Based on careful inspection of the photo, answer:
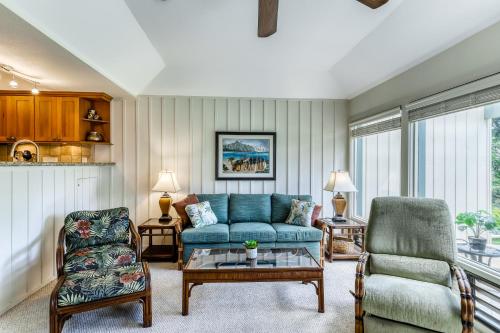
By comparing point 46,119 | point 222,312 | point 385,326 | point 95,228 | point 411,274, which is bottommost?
point 222,312

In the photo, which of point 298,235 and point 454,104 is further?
point 298,235

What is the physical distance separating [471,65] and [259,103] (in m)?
2.87

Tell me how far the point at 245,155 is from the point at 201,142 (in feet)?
2.57

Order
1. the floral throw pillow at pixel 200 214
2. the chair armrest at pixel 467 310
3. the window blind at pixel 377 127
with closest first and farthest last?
the chair armrest at pixel 467 310
the window blind at pixel 377 127
the floral throw pillow at pixel 200 214

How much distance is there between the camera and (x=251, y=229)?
359cm

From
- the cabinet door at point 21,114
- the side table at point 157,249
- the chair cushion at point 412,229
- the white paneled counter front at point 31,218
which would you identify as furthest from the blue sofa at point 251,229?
the cabinet door at point 21,114

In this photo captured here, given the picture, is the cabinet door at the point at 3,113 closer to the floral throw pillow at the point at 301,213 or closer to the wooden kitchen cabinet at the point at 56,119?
the wooden kitchen cabinet at the point at 56,119

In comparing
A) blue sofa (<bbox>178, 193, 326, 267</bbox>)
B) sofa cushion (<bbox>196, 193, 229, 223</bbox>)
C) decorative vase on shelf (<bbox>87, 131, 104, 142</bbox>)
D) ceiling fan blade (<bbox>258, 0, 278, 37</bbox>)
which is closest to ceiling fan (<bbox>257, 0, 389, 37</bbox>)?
ceiling fan blade (<bbox>258, 0, 278, 37</bbox>)

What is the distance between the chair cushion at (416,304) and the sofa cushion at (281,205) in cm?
212

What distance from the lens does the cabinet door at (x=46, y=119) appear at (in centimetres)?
401

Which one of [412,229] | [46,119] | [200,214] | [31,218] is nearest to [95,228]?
[31,218]

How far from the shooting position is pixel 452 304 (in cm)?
178

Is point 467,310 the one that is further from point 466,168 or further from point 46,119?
point 46,119

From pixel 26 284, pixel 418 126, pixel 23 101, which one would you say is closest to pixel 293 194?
pixel 418 126
